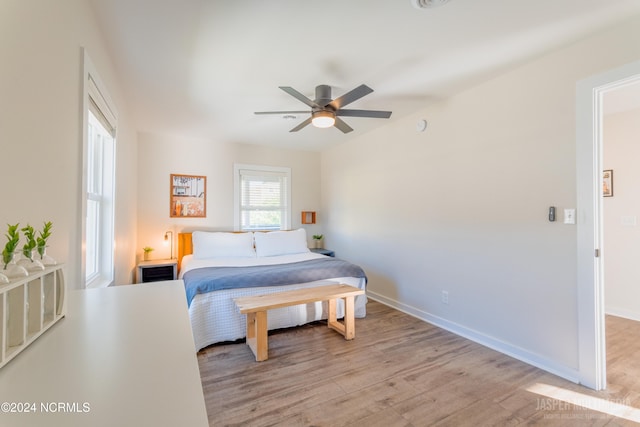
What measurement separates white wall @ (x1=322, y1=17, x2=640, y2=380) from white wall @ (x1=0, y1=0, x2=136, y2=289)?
2.94 m

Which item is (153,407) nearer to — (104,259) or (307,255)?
(104,259)

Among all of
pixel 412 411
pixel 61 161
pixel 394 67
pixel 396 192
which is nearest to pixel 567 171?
pixel 394 67

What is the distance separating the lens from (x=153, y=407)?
0.52 m

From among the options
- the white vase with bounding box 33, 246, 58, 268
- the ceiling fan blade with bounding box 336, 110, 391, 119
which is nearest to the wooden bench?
the white vase with bounding box 33, 246, 58, 268

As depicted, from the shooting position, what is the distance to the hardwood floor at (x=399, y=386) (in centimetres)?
173

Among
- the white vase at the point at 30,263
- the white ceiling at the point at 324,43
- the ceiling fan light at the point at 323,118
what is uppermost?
the white ceiling at the point at 324,43

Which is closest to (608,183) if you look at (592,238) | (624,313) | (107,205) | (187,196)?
(624,313)

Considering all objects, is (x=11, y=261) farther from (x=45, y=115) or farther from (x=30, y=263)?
(x=45, y=115)

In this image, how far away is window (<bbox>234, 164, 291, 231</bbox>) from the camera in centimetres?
470

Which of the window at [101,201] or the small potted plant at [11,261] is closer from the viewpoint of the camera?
the small potted plant at [11,261]

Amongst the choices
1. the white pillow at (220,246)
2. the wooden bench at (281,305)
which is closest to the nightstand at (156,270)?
the white pillow at (220,246)

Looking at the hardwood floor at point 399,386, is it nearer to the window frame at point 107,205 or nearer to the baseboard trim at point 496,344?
the baseboard trim at point 496,344

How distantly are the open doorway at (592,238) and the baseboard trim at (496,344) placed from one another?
0.39ft

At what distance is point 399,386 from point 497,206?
174 cm
